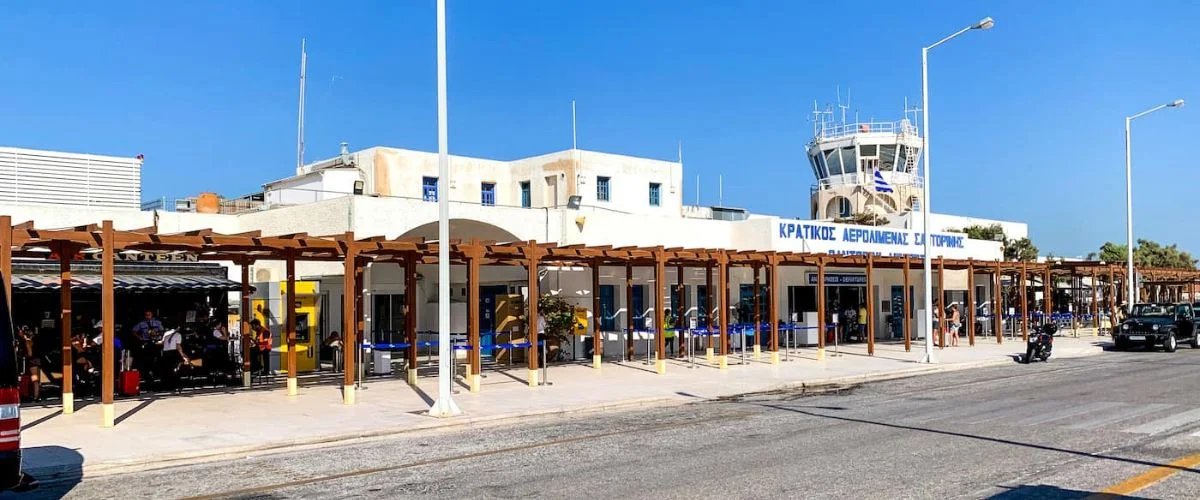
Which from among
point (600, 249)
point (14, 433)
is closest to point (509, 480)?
point (14, 433)

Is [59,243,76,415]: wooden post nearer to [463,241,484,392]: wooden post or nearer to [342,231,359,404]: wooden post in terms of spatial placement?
[342,231,359,404]: wooden post

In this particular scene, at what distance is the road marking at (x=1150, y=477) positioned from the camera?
9.20 meters

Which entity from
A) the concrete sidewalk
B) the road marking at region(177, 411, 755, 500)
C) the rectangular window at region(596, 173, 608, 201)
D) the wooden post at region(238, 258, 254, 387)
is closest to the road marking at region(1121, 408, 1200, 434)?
the road marking at region(177, 411, 755, 500)

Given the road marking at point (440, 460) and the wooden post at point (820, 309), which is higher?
the wooden post at point (820, 309)

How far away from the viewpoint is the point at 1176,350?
34.1 m

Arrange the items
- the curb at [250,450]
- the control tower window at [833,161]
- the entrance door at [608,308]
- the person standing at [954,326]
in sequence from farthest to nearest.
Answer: the control tower window at [833,161] < the person standing at [954,326] < the entrance door at [608,308] < the curb at [250,450]

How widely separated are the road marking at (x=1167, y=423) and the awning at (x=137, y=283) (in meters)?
17.4

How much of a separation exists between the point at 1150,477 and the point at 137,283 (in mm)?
18702

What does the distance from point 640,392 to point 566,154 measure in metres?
22.1

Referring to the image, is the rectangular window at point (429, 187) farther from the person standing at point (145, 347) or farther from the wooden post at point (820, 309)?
the person standing at point (145, 347)

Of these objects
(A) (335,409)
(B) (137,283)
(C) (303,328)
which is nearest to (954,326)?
(C) (303,328)

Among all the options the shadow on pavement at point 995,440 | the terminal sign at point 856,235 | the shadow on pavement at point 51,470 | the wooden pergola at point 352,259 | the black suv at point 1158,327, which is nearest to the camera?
the shadow on pavement at point 51,470

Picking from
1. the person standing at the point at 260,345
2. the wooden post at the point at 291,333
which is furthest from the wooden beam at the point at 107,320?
→ the person standing at the point at 260,345

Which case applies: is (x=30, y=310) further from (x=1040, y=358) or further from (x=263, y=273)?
(x=1040, y=358)
